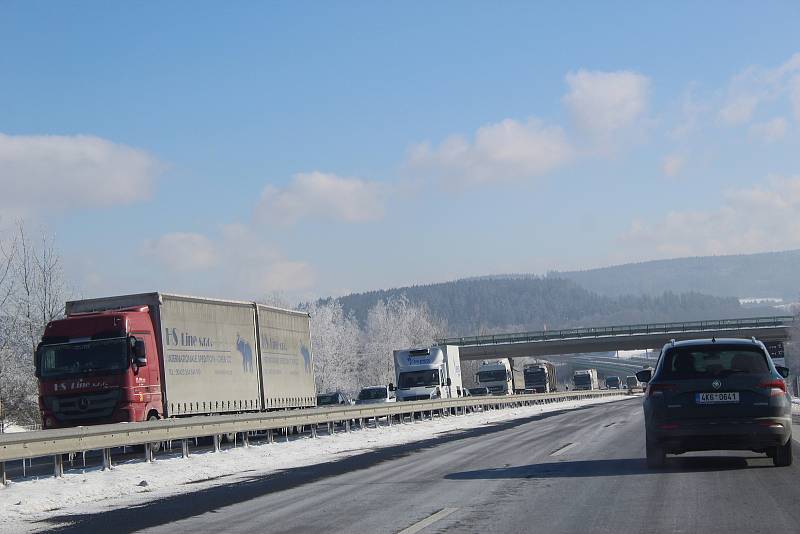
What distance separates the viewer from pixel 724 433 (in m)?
13.3

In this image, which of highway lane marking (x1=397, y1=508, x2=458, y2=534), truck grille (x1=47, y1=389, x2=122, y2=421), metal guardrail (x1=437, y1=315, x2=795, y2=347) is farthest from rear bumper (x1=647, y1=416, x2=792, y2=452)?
metal guardrail (x1=437, y1=315, x2=795, y2=347)

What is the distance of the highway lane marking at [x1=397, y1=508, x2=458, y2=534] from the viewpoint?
9102 millimetres

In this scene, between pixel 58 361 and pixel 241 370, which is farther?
pixel 241 370

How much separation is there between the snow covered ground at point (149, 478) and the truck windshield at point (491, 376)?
152 feet

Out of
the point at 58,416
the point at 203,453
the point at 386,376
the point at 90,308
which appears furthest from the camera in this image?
the point at 386,376

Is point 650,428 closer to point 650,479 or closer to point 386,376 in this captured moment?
point 650,479

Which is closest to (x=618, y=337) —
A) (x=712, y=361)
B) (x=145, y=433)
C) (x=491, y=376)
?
(x=491, y=376)

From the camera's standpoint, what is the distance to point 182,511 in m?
11.7

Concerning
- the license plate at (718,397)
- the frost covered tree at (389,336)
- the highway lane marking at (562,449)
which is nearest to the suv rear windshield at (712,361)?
the license plate at (718,397)

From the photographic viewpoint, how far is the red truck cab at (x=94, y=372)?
79.7ft

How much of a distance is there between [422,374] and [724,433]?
125 feet

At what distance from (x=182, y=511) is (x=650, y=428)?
251 inches

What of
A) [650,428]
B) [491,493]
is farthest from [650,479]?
[491,493]

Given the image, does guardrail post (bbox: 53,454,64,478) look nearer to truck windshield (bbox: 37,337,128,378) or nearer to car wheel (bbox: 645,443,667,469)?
truck windshield (bbox: 37,337,128,378)
